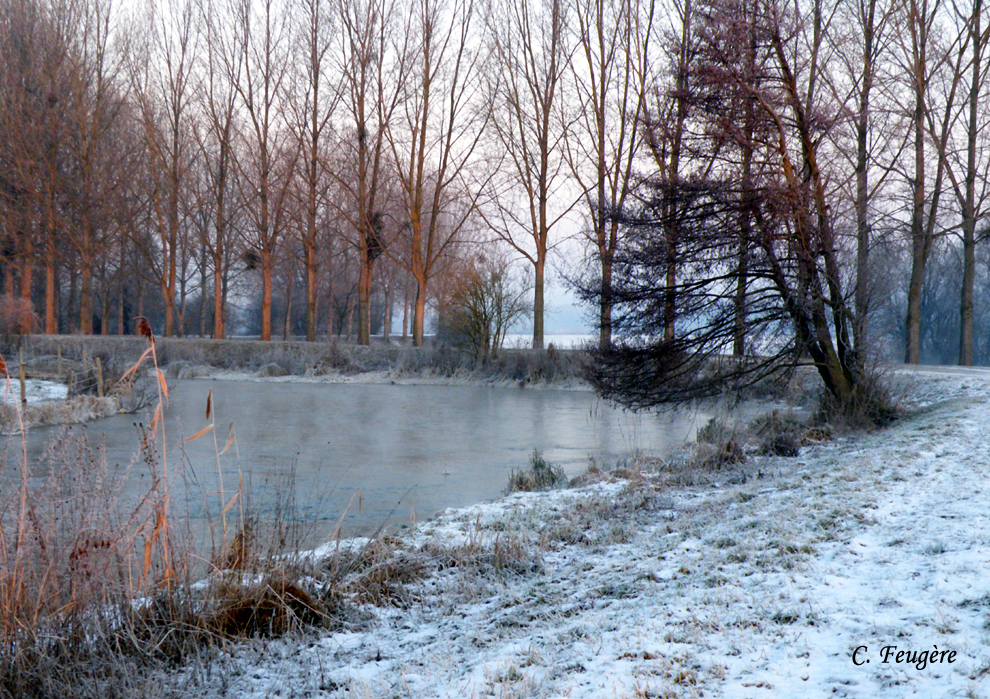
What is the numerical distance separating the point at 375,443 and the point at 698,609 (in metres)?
8.76

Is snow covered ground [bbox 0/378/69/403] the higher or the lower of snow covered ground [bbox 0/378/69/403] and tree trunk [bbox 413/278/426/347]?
the lower

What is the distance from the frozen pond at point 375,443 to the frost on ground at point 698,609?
124cm

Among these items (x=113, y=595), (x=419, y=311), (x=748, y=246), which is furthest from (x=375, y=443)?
(x=419, y=311)

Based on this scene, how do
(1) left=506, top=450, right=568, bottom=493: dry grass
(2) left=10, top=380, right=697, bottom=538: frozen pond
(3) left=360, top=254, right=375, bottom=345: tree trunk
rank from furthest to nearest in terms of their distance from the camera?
(3) left=360, top=254, right=375, bottom=345: tree trunk < (1) left=506, top=450, right=568, bottom=493: dry grass < (2) left=10, top=380, right=697, bottom=538: frozen pond

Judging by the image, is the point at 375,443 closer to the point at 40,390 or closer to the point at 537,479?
the point at 537,479

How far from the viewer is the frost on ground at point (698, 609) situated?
290 centimetres

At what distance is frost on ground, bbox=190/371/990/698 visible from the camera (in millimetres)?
2898

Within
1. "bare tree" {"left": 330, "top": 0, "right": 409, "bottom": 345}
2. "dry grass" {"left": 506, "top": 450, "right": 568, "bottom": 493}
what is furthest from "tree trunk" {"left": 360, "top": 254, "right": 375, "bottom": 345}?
"dry grass" {"left": 506, "top": 450, "right": 568, "bottom": 493}

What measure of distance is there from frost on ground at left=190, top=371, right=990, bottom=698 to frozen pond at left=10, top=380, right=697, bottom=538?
1240 mm

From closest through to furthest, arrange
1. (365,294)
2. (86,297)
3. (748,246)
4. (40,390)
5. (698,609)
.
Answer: (698,609)
(748,246)
(40,390)
(365,294)
(86,297)

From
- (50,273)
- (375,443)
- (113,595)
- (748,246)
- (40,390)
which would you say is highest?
(50,273)

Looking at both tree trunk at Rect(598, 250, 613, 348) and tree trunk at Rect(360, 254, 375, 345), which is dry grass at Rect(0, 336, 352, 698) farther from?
tree trunk at Rect(360, 254, 375, 345)

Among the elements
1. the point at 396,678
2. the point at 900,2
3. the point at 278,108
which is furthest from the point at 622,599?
the point at 278,108

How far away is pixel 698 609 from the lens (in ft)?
11.7
